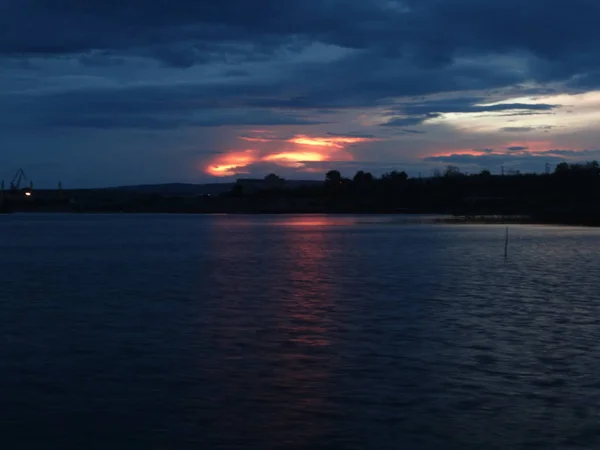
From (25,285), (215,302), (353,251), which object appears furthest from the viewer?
(353,251)

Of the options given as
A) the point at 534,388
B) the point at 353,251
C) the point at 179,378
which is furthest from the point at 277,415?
the point at 353,251

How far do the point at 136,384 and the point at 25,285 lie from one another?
21.4 metres

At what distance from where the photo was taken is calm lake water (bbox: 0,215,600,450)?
13078mm

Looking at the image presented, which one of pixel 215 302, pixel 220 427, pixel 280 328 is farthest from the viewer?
pixel 215 302

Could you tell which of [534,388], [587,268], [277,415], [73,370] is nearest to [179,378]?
[73,370]

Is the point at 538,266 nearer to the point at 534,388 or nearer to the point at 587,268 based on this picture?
the point at 587,268

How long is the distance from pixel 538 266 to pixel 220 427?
3455 cm

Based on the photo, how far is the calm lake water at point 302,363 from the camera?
13078mm

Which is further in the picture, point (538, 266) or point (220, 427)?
point (538, 266)

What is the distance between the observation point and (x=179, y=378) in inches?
662

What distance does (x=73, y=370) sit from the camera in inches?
688

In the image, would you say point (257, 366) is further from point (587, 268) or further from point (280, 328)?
point (587, 268)

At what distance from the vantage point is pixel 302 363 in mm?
18156

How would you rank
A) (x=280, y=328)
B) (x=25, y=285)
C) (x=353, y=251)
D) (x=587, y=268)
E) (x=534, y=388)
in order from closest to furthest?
1. (x=534, y=388)
2. (x=280, y=328)
3. (x=25, y=285)
4. (x=587, y=268)
5. (x=353, y=251)
